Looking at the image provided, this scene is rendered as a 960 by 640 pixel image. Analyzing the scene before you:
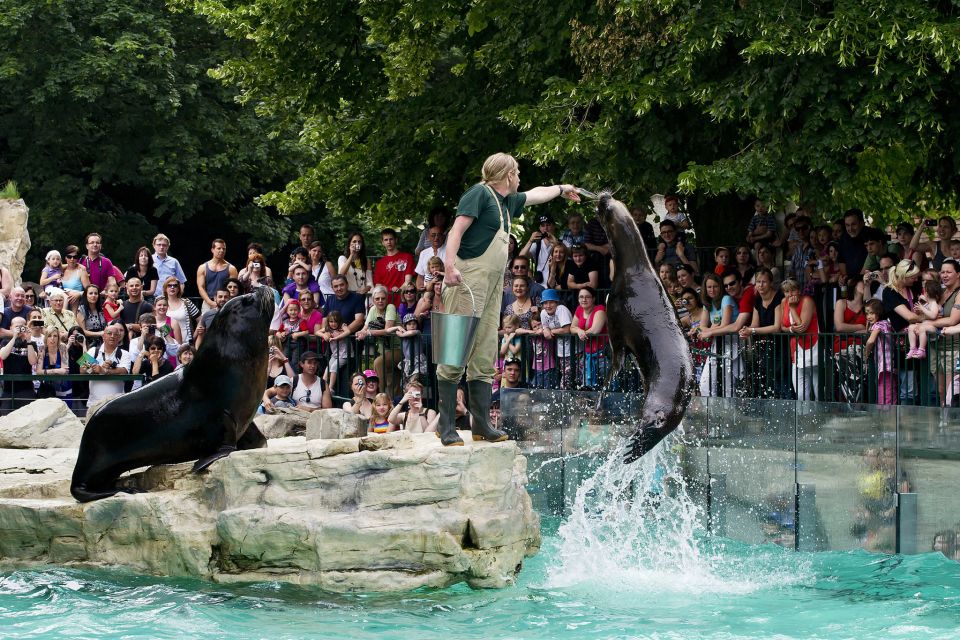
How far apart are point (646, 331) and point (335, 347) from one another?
7633mm

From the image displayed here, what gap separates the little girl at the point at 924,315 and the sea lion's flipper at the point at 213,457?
618cm

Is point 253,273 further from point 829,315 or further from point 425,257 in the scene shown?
point 829,315

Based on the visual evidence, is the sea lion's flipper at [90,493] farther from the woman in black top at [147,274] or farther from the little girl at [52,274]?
the little girl at [52,274]

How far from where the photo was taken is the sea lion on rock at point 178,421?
31.6 feet

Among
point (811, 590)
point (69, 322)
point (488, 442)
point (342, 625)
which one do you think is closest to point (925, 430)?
point (811, 590)

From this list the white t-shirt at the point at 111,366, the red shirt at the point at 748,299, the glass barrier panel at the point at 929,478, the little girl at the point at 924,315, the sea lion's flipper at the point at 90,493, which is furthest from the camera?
the white t-shirt at the point at 111,366

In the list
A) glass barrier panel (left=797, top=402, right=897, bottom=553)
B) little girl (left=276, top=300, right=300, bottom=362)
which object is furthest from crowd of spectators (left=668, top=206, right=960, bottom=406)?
little girl (left=276, top=300, right=300, bottom=362)

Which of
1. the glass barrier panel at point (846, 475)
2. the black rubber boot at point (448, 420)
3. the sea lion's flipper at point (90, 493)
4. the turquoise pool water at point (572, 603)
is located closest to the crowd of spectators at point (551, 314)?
the glass barrier panel at point (846, 475)

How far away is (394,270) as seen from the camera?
16.5 meters

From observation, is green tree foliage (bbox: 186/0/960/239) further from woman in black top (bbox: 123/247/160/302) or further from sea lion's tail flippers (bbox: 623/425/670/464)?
sea lion's tail flippers (bbox: 623/425/670/464)

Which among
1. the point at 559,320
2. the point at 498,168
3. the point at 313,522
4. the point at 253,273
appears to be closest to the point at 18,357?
the point at 253,273

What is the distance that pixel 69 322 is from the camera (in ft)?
56.1

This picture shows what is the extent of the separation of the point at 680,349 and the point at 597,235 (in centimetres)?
694

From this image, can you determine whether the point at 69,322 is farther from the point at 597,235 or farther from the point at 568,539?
the point at 568,539
